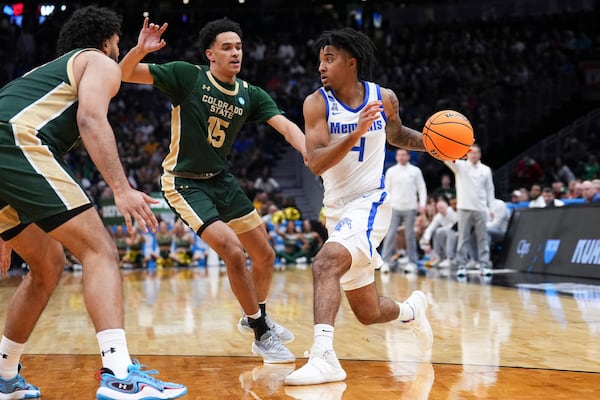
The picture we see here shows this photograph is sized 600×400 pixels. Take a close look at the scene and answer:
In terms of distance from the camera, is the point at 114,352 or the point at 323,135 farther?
the point at 323,135

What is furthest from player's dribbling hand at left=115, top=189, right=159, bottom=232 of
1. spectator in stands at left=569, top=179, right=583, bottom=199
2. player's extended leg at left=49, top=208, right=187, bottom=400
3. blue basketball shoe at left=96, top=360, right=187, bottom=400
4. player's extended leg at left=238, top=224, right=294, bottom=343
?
spectator in stands at left=569, top=179, right=583, bottom=199

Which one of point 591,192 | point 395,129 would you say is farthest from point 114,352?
point 591,192

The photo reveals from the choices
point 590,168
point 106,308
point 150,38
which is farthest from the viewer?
point 590,168

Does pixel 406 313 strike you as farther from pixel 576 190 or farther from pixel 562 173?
pixel 562 173

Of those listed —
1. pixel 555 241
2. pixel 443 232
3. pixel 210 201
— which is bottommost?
pixel 443 232

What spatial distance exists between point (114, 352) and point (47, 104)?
4.18ft

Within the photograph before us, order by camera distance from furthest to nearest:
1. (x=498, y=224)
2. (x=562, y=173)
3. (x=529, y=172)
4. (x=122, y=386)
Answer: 1. (x=529, y=172)
2. (x=562, y=173)
3. (x=498, y=224)
4. (x=122, y=386)

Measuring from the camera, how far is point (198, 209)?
5.51 metres

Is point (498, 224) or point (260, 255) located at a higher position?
point (260, 255)

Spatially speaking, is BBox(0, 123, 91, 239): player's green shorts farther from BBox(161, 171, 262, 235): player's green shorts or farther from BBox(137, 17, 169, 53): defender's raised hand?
BBox(161, 171, 262, 235): player's green shorts

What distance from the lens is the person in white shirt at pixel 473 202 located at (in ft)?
41.7

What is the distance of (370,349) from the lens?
5605mm

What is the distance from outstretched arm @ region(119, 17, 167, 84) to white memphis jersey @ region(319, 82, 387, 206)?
1057 millimetres

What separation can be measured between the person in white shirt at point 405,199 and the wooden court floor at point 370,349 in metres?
3.78
